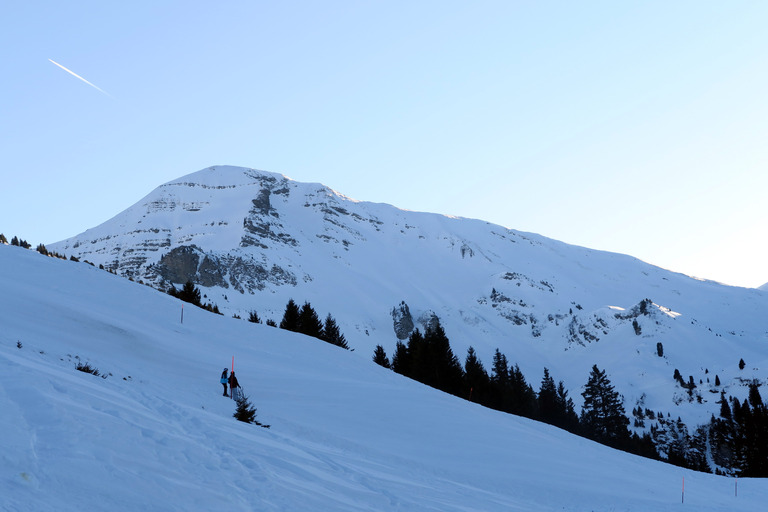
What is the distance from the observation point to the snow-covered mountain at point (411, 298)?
11456 centimetres

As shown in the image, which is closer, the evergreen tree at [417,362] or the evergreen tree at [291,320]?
the evergreen tree at [417,362]

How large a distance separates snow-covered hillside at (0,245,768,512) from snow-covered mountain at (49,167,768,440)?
2459 inches

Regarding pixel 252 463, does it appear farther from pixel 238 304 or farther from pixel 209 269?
pixel 209 269

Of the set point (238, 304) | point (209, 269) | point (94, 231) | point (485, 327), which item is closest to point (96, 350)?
point (238, 304)

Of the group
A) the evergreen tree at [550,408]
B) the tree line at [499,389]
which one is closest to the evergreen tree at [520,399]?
the tree line at [499,389]

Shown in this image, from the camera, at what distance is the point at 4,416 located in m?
7.84

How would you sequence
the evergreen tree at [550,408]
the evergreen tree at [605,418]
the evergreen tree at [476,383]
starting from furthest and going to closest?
the evergreen tree at [550,408] → the evergreen tree at [605,418] → the evergreen tree at [476,383]

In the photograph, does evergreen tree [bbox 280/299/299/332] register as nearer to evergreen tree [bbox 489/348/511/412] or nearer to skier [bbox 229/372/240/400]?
evergreen tree [bbox 489/348/511/412]

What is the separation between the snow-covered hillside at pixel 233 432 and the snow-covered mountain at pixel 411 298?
6247cm

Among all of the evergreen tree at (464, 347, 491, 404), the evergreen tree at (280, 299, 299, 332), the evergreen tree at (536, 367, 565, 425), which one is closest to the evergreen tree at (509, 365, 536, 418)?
the evergreen tree at (536, 367, 565, 425)

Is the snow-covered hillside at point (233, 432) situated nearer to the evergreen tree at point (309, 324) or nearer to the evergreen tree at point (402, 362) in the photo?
the evergreen tree at point (309, 324)

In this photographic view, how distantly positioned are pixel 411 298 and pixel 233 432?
137722 mm

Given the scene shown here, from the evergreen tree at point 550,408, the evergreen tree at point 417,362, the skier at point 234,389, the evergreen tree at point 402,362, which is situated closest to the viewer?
the skier at point 234,389

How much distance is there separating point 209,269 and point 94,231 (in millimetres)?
68215
